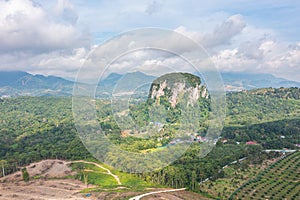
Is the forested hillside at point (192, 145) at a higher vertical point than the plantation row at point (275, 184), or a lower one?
higher

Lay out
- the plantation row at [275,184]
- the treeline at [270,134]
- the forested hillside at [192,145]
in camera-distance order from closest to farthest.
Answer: the plantation row at [275,184]
the forested hillside at [192,145]
the treeline at [270,134]

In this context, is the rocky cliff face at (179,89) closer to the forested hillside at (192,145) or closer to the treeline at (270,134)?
the forested hillside at (192,145)

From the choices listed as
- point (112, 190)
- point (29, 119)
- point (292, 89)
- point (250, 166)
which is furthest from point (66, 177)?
point (292, 89)

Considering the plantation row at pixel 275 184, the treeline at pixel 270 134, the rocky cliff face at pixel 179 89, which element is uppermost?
the rocky cliff face at pixel 179 89

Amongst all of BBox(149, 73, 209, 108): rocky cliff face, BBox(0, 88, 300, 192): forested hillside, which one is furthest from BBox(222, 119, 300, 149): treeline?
BBox(149, 73, 209, 108): rocky cliff face

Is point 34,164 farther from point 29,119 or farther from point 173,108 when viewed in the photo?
point 29,119

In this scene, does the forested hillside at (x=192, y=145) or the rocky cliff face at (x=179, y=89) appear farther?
the forested hillside at (x=192, y=145)

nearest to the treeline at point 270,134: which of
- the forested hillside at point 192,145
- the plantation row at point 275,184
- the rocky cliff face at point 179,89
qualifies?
the forested hillside at point 192,145

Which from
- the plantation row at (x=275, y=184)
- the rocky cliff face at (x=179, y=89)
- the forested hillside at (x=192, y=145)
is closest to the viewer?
the rocky cliff face at (x=179, y=89)
